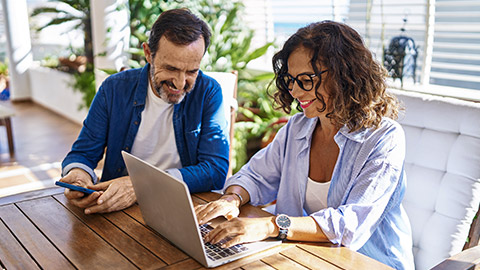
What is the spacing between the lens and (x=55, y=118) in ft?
21.9

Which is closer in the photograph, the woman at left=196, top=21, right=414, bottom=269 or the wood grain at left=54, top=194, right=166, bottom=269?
the wood grain at left=54, top=194, right=166, bottom=269

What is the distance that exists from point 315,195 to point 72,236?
0.84 m

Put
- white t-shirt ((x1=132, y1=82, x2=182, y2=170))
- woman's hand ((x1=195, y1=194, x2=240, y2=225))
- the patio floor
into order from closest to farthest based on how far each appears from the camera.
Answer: woman's hand ((x1=195, y1=194, x2=240, y2=225)) → white t-shirt ((x1=132, y1=82, x2=182, y2=170)) → the patio floor

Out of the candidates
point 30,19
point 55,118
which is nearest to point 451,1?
point 55,118

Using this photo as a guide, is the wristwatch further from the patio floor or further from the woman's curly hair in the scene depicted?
the patio floor

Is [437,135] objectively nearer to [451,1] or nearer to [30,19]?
[451,1]

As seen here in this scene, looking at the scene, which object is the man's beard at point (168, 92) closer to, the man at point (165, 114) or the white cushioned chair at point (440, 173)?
the man at point (165, 114)

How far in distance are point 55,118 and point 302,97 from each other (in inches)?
236

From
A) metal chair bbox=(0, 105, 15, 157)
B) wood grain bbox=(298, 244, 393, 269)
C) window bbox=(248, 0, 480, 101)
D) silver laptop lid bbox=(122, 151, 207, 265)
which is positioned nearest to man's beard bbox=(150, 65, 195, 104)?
silver laptop lid bbox=(122, 151, 207, 265)

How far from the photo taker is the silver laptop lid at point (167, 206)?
1.04 metres

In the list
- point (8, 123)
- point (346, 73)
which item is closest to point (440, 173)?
point (346, 73)

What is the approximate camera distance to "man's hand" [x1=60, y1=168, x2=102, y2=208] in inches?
58.9

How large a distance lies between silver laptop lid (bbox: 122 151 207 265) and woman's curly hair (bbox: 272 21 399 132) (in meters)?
0.64

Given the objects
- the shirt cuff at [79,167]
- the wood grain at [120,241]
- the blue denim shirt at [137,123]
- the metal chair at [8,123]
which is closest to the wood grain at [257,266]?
the wood grain at [120,241]
